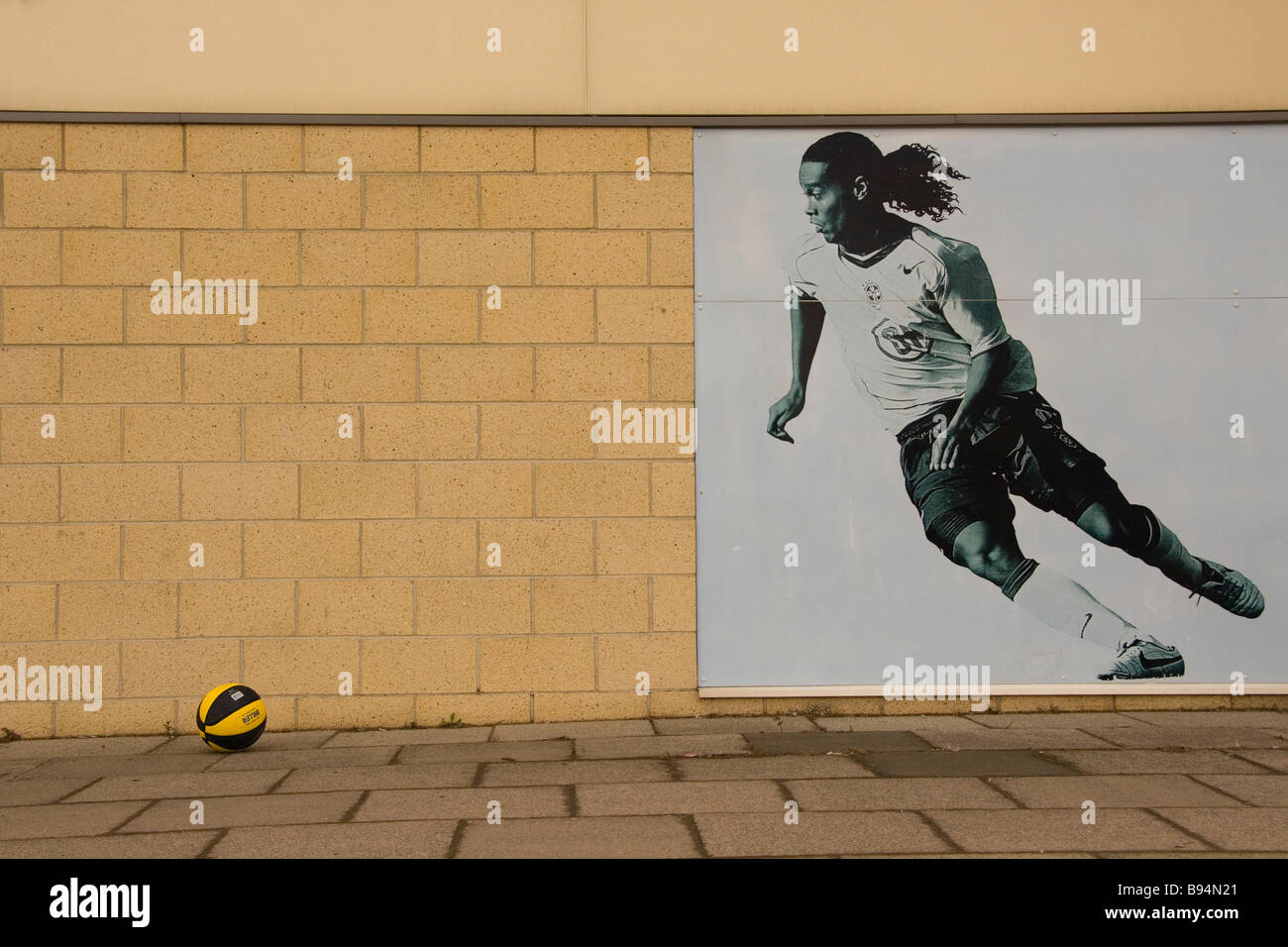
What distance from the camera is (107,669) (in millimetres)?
6605

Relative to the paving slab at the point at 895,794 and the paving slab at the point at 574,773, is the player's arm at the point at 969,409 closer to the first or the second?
the paving slab at the point at 895,794

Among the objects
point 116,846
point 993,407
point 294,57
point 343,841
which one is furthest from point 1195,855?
point 294,57

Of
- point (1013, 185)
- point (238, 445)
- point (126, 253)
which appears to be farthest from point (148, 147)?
point (1013, 185)

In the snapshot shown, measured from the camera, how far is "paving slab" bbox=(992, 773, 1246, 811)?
4754 millimetres

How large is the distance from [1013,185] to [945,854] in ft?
14.9

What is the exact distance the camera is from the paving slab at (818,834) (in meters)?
4.12

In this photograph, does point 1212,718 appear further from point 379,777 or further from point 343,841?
point 343,841

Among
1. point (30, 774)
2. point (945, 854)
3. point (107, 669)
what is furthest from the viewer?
point (107, 669)

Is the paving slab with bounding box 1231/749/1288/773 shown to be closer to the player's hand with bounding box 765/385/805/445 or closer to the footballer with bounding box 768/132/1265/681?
the footballer with bounding box 768/132/1265/681

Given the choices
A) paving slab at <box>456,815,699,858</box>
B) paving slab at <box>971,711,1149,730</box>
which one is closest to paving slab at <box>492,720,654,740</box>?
paving slab at <box>456,815,699,858</box>

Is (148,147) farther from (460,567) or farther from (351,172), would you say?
(460,567)

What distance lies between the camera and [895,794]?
195 inches

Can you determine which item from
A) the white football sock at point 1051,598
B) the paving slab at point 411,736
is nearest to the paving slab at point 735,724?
the paving slab at point 411,736

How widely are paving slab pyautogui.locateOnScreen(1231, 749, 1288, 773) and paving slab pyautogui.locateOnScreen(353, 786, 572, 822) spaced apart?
3470 millimetres
